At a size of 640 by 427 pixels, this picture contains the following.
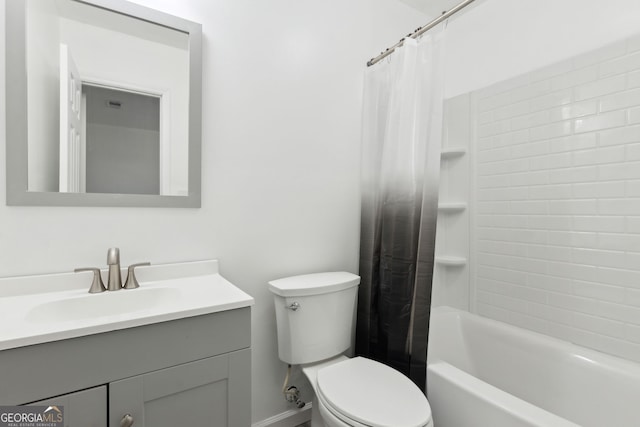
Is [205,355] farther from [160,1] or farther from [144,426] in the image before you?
[160,1]

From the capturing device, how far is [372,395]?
3.86 ft

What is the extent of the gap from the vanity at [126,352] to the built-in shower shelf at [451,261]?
152cm

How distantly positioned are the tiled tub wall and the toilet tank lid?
0.99 m

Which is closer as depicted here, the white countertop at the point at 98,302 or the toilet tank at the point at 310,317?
the white countertop at the point at 98,302

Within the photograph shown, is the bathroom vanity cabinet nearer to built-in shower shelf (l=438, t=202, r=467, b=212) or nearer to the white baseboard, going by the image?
the white baseboard

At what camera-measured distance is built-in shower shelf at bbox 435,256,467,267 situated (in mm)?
2047

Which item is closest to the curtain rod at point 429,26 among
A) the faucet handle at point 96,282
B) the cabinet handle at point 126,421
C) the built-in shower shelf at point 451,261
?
the built-in shower shelf at point 451,261

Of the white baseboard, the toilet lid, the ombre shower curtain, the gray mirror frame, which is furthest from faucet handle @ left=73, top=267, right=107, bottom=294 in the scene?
the ombre shower curtain

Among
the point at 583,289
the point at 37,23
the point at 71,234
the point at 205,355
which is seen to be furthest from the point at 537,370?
the point at 37,23

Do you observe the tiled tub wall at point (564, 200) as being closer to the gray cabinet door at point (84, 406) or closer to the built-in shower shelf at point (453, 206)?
the built-in shower shelf at point (453, 206)

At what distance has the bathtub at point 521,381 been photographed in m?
1.13

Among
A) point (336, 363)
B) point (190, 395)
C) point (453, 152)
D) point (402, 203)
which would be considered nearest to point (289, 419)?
point (336, 363)

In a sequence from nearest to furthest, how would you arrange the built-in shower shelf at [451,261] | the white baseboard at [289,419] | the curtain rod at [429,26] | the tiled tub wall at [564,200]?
the curtain rod at [429,26] < the tiled tub wall at [564,200] < the white baseboard at [289,419] < the built-in shower shelf at [451,261]

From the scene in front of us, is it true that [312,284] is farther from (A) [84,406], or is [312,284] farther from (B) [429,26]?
(B) [429,26]
